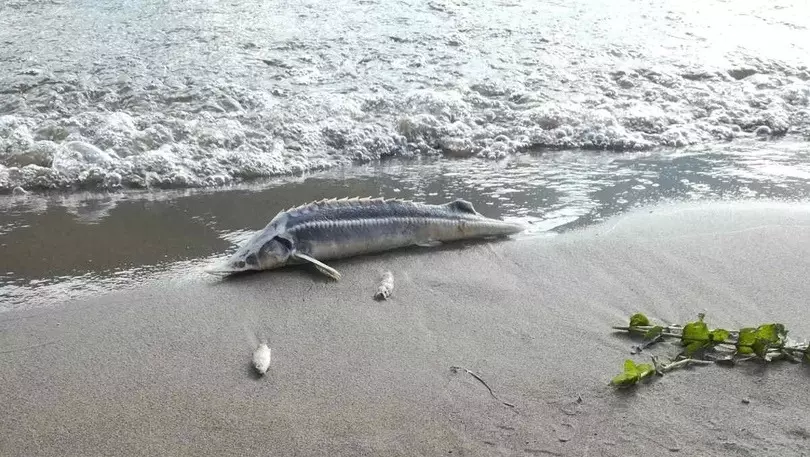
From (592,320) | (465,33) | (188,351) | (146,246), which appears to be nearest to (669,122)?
(465,33)

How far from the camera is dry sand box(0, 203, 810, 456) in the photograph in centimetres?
271

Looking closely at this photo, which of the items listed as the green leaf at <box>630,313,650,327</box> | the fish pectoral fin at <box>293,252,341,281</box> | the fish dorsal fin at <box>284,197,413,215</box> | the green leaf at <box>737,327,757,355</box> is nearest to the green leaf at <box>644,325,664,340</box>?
the green leaf at <box>630,313,650,327</box>

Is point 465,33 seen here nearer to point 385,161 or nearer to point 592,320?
point 385,161

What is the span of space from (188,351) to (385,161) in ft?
11.8

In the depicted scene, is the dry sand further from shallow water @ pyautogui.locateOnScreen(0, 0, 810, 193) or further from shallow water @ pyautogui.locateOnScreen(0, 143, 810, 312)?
shallow water @ pyautogui.locateOnScreen(0, 0, 810, 193)

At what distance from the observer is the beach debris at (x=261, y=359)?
10.3 feet

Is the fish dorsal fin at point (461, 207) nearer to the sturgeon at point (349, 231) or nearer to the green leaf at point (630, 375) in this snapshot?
the sturgeon at point (349, 231)

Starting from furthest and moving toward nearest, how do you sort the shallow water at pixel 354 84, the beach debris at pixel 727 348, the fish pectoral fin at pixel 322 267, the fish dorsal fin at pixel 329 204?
the shallow water at pixel 354 84 < the fish dorsal fin at pixel 329 204 < the fish pectoral fin at pixel 322 267 < the beach debris at pixel 727 348

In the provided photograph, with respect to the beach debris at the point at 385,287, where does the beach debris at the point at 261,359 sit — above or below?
below

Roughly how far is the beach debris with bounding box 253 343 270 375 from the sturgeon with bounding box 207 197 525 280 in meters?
0.85

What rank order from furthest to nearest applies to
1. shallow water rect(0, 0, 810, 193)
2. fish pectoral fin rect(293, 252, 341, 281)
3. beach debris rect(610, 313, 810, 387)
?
1. shallow water rect(0, 0, 810, 193)
2. fish pectoral fin rect(293, 252, 341, 281)
3. beach debris rect(610, 313, 810, 387)

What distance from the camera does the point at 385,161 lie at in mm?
6648

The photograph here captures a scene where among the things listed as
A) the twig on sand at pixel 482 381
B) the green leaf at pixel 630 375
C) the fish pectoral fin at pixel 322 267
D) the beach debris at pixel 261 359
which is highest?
the fish pectoral fin at pixel 322 267

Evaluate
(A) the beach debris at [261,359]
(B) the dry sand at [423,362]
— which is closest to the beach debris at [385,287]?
(B) the dry sand at [423,362]
